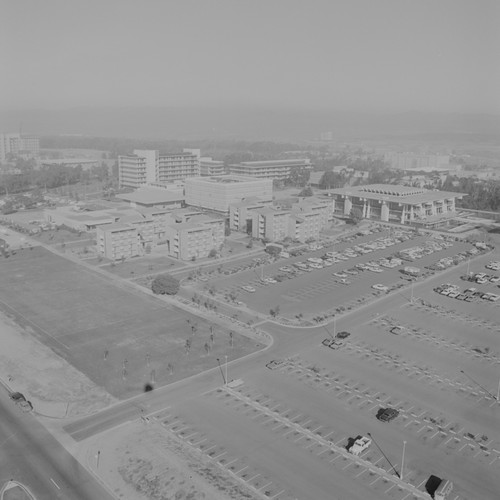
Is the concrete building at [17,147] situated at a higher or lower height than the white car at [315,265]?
higher

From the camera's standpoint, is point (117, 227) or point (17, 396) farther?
point (117, 227)

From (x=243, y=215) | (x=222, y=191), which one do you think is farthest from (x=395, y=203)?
(x=222, y=191)

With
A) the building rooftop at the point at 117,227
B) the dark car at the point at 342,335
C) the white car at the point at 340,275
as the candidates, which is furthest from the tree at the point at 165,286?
the white car at the point at 340,275

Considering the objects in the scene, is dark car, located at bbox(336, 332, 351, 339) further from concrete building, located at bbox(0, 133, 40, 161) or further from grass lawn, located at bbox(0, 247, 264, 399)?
concrete building, located at bbox(0, 133, 40, 161)

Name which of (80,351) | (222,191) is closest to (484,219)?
(222,191)

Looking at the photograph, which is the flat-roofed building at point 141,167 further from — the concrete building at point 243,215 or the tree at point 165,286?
the tree at point 165,286

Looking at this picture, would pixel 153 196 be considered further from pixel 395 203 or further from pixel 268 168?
pixel 268 168
